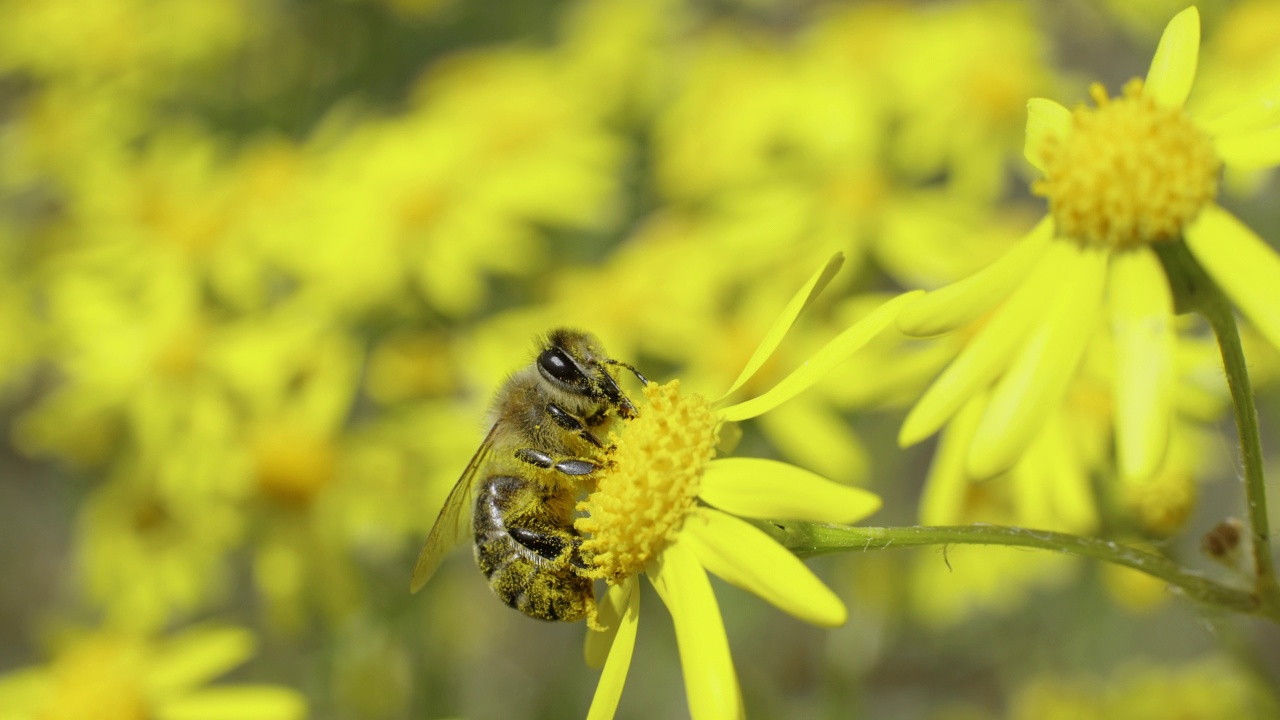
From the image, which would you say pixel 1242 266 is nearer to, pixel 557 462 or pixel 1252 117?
pixel 1252 117

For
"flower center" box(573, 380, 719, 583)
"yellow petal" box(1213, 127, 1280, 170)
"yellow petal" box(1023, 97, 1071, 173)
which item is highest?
"yellow petal" box(1213, 127, 1280, 170)

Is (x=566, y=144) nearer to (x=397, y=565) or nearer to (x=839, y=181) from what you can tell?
(x=839, y=181)

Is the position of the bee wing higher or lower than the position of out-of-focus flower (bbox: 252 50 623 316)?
higher

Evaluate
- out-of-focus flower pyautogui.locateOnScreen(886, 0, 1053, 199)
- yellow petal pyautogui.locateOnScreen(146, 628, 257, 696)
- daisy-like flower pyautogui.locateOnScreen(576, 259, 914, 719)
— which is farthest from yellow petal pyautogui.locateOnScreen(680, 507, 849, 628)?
out-of-focus flower pyautogui.locateOnScreen(886, 0, 1053, 199)

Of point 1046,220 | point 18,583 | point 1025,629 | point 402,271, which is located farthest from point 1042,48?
point 18,583

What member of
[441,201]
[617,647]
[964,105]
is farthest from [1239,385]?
[441,201]

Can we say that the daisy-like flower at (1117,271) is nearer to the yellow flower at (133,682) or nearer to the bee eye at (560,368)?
the bee eye at (560,368)

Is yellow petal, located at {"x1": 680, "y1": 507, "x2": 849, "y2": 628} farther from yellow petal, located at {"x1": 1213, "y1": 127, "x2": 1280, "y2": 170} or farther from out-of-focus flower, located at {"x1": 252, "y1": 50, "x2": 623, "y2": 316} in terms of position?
out-of-focus flower, located at {"x1": 252, "y1": 50, "x2": 623, "y2": 316}
